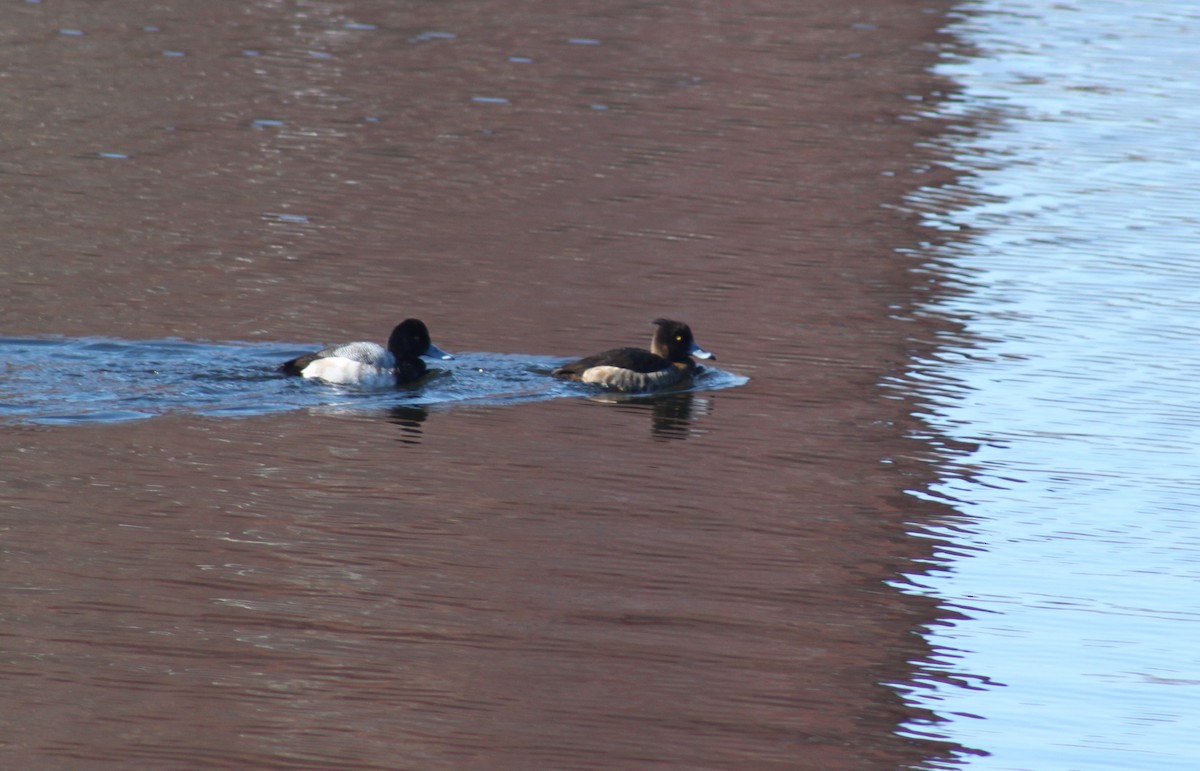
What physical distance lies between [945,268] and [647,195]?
11.2 ft

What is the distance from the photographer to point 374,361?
1163cm

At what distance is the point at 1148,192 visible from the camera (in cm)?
1942

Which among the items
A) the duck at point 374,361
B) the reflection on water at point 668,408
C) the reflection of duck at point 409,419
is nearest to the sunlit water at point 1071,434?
the reflection on water at point 668,408

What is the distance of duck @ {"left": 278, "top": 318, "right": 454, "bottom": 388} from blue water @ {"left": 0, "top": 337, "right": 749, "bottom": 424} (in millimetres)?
67

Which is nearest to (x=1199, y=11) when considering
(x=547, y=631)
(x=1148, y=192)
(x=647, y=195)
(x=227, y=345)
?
(x=1148, y=192)

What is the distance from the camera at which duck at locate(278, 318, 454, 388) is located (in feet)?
37.9

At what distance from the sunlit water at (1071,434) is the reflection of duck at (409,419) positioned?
3040 millimetres

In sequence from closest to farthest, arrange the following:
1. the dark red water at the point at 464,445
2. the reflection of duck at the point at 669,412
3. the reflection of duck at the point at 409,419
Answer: the dark red water at the point at 464,445, the reflection of duck at the point at 409,419, the reflection of duck at the point at 669,412

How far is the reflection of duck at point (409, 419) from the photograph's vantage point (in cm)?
1074

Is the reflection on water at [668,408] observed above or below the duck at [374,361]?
below

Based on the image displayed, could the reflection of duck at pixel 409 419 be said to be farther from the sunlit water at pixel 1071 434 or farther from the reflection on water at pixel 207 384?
the sunlit water at pixel 1071 434

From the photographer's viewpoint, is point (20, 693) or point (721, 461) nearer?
point (20, 693)

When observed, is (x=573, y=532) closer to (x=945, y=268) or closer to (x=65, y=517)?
(x=65, y=517)

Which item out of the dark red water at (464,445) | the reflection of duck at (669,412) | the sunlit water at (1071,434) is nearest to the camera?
the dark red water at (464,445)
